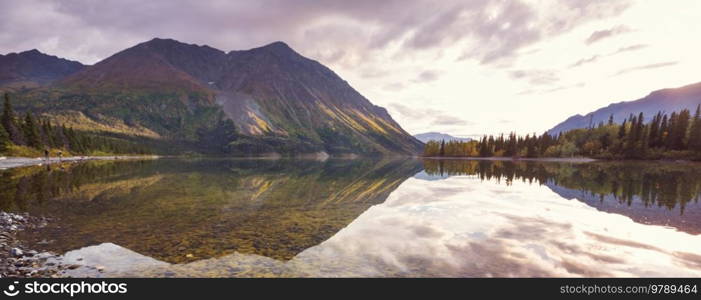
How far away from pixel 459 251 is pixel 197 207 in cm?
2338

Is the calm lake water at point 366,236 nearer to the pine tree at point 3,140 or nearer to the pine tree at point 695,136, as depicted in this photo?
the pine tree at point 3,140

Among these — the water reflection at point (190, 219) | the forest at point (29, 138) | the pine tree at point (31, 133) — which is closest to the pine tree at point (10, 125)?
the forest at point (29, 138)

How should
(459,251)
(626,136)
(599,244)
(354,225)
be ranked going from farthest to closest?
(626,136) < (354,225) < (599,244) < (459,251)

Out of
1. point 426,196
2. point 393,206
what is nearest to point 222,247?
point 393,206

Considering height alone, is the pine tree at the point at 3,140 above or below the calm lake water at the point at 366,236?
above

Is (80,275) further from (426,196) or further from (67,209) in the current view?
(426,196)

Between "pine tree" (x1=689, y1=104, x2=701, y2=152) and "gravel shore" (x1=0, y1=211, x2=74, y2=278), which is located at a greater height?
"pine tree" (x1=689, y1=104, x2=701, y2=152)

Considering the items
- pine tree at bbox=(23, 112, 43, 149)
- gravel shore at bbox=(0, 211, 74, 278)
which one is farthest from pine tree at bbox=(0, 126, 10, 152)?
gravel shore at bbox=(0, 211, 74, 278)

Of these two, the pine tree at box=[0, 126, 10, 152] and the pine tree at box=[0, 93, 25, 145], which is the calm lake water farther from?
the pine tree at box=[0, 93, 25, 145]

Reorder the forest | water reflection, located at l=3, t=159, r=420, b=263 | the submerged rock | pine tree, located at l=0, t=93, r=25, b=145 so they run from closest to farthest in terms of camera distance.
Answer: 1. the submerged rock
2. water reflection, located at l=3, t=159, r=420, b=263
3. the forest
4. pine tree, located at l=0, t=93, r=25, b=145

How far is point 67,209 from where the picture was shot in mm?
26109

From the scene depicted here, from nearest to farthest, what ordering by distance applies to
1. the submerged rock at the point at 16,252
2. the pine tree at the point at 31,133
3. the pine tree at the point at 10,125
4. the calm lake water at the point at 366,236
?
the calm lake water at the point at 366,236 → the submerged rock at the point at 16,252 → the pine tree at the point at 10,125 → the pine tree at the point at 31,133
